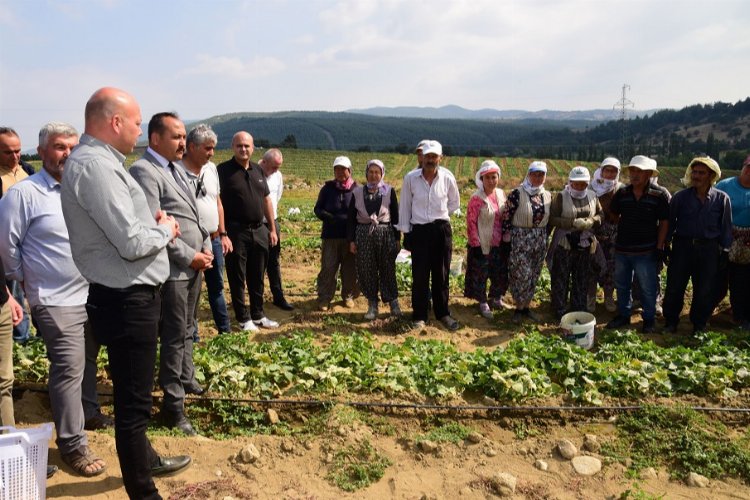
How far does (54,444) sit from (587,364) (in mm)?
4527

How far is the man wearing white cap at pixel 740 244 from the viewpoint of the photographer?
251 inches

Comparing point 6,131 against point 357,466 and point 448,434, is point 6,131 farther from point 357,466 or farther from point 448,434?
point 448,434

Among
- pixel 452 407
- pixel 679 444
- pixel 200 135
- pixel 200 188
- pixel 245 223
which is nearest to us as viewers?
pixel 679 444

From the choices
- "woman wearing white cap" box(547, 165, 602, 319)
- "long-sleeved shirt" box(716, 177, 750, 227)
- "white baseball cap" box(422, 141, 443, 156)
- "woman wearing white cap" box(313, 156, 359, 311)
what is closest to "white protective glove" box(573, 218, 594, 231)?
"woman wearing white cap" box(547, 165, 602, 319)

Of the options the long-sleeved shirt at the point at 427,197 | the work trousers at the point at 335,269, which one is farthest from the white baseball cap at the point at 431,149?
the work trousers at the point at 335,269

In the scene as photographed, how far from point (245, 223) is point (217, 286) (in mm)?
832

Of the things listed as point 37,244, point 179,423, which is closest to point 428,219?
point 179,423

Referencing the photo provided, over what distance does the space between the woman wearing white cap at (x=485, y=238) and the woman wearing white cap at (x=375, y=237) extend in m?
1.06

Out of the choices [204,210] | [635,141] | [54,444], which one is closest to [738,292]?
[204,210]

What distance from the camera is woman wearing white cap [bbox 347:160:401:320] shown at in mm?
7008

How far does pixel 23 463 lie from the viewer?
2801 millimetres

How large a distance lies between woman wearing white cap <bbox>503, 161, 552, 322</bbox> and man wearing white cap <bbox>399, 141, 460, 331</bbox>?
850mm

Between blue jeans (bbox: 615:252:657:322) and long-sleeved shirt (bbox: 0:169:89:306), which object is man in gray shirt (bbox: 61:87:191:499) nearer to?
long-sleeved shirt (bbox: 0:169:89:306)

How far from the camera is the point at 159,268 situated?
2.93 m
